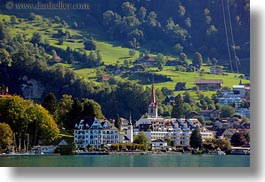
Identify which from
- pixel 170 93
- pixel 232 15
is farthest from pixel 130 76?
pixel 232 15

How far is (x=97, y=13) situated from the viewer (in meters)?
19.0

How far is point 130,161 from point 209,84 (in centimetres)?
198

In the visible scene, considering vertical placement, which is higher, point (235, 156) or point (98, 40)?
point (98, 40)

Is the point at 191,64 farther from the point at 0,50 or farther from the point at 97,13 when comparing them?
the point at 0,50

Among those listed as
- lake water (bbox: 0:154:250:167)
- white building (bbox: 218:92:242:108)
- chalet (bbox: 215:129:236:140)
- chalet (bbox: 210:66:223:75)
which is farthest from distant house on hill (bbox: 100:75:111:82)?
chalet (bbox: 215:129:236:140)

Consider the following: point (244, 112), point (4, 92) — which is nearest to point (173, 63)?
point (244, 112)

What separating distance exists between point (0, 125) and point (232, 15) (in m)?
4.20

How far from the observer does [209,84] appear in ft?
63.4

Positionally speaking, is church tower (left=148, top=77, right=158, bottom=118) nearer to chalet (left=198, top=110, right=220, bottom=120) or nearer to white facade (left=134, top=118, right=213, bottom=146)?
white facade (left=134, top=118, right=213, bottom=146)

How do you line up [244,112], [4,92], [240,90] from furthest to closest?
[4,92] → [240,90] → [244,112]

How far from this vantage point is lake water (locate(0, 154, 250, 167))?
18.1m

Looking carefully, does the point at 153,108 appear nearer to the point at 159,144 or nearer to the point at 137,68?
the point at 159,144

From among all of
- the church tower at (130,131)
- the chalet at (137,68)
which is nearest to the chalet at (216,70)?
the chalet at (137,68)

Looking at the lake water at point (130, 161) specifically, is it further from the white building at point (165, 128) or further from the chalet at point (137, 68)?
the chalet at point (137, 68)
